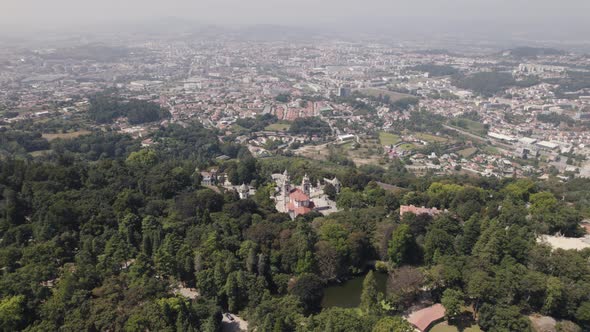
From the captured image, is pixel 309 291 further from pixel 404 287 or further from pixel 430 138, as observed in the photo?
pixel 430 138

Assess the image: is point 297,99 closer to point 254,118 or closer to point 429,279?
→ point 254,118

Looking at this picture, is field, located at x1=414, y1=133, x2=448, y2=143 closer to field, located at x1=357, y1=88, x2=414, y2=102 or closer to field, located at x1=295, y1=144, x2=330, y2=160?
field, located at x1=295, y1=144, x2=330, y2=160

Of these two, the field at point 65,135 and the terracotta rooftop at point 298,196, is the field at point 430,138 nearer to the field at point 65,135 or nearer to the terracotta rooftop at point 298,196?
the terracotta rooftop at point 298,196

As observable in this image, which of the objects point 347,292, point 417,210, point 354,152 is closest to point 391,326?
point 347,292

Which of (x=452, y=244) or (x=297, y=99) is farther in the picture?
(x=297, y=99)

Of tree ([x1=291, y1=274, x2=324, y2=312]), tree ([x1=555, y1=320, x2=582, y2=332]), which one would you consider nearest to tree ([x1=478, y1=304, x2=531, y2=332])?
tree ([x1=555, y1=320, x2=582, y2=332])

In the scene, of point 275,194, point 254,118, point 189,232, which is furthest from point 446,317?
point 254,118
